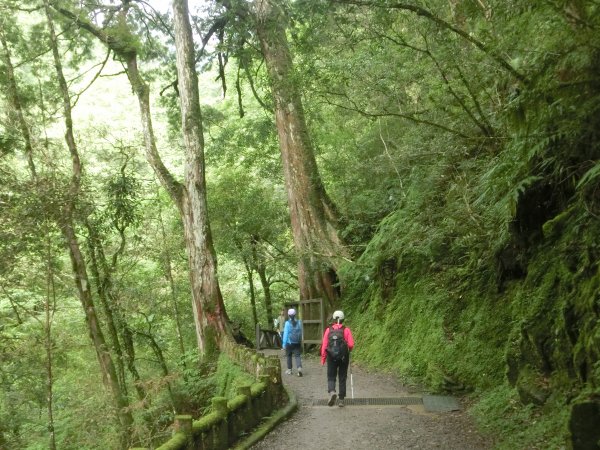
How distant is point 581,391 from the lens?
4.64 meters

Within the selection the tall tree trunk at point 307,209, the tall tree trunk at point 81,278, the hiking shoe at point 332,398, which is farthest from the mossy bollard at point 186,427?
the tall tree trunk at point 307,209

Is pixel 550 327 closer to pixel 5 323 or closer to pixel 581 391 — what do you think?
pixel 581 391

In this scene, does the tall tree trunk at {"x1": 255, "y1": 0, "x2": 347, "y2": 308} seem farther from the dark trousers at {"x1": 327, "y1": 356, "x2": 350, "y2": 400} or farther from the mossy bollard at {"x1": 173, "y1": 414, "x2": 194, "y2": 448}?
the mossy bollard at {"x1": 173, "y1": 414, "x2": 194, "y2": 448}

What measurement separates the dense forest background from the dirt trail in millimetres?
370

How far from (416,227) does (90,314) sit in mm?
6845

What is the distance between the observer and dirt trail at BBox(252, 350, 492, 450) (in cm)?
590

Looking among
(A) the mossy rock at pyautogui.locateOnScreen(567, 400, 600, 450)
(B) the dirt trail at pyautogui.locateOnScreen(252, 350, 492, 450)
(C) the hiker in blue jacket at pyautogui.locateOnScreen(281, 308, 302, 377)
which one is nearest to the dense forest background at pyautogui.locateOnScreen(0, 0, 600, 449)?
(A) the mossy rock at pyautogui.locateOnScreen(567, 400, 600, 450)

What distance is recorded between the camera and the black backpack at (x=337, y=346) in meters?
7.57

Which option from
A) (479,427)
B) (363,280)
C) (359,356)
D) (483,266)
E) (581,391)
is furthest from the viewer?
(363,280)

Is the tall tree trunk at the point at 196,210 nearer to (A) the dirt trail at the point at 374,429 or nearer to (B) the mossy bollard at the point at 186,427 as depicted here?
(A) the dirt trail at the point at 374,429

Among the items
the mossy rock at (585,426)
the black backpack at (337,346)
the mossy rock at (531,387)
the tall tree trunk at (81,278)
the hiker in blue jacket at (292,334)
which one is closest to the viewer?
the mossy rock at (585,426)

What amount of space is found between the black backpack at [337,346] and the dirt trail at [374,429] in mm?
Answer: 807

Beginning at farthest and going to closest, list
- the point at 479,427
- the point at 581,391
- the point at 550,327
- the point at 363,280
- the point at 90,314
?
the point at 363,280 < the point at 90,314 < the point at 479,427 < the point at 550,327 < the point at 581,391

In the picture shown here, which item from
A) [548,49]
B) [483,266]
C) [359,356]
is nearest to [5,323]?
[359,356]
